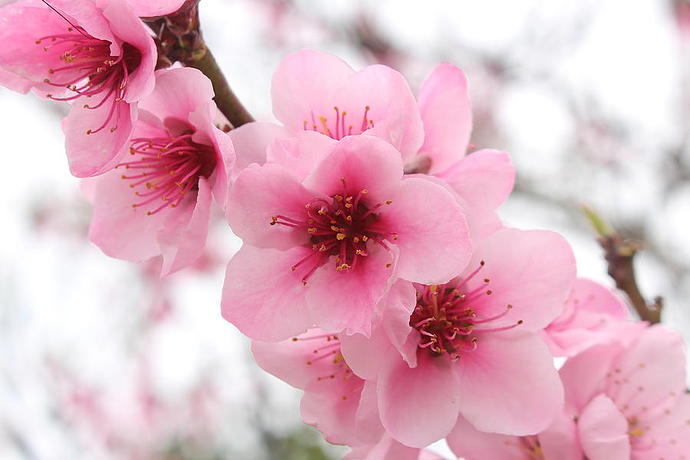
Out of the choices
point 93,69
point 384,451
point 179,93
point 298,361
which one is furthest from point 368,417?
point 93,69

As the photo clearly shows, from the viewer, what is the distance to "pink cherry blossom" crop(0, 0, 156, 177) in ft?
2.85

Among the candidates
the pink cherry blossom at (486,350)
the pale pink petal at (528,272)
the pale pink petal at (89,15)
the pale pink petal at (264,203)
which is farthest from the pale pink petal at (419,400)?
the pale pink petal at (89,15)

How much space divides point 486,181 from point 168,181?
47 cm

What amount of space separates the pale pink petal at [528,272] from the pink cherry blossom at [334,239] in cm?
16

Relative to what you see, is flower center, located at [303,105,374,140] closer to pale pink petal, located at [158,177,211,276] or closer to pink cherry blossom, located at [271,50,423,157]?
pink cherry blossom, located at [271,50,423,157]

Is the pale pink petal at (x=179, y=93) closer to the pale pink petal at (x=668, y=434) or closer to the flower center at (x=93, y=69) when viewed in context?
the flower center at (x=93, y=69)

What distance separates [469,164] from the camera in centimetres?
102

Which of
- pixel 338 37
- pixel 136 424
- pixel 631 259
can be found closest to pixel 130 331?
pixel 136 424

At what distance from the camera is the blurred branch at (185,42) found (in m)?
0.90

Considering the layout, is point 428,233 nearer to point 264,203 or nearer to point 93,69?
→ point 264,203

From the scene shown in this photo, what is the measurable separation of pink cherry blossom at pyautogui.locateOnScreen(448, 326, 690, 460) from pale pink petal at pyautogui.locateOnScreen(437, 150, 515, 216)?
0.29 metres

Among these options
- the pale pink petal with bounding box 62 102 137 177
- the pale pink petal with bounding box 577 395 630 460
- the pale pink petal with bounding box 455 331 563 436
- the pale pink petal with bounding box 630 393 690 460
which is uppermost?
the pale pink petal with bounding box 62 102 137 177

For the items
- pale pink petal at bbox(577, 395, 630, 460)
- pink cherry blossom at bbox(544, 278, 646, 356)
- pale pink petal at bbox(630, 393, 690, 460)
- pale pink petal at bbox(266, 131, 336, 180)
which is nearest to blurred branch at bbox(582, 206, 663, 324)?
pink cherry blossom at bbox(544, 278, 646, 356)

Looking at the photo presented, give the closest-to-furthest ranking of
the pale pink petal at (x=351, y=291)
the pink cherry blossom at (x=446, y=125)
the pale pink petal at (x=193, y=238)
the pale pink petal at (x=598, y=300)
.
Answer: the pale pink petal at (x=351, y=291)
the pale pink petal at (x=193, y=238)
the pink cherry blossom at (x=446, y=125)
the pale pink petal at (x=598, y=300)
